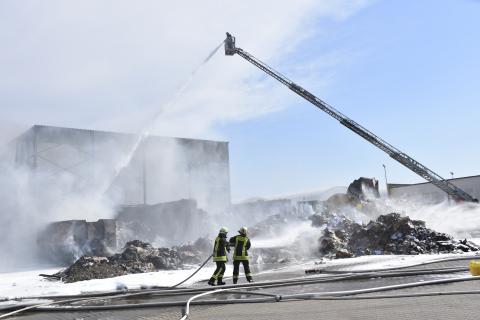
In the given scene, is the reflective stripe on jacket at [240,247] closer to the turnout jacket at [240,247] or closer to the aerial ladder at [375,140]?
the turnout jacket at [240,247]

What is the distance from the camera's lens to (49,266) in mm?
20734

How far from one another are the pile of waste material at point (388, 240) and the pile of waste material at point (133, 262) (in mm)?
5556

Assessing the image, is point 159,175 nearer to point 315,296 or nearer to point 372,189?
point 372,189

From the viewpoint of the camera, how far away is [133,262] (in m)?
16.4

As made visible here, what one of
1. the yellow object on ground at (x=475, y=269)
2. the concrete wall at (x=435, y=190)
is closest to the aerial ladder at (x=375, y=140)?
the concrete wall at (x=435, y=190)

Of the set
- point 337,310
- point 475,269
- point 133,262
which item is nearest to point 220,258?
point 337,310

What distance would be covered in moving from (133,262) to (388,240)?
386 inches

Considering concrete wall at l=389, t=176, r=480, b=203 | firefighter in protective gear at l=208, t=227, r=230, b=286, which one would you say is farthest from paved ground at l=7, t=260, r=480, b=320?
concrete wall at l=389, t=176, r=480, b=203

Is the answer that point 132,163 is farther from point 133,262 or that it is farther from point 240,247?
point 240,247

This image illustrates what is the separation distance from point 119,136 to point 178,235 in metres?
9.10

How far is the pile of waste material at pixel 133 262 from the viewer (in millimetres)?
14070

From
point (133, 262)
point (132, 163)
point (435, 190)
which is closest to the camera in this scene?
point (133, 262)

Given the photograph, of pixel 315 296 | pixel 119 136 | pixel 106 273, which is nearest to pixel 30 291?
pixel 106 273

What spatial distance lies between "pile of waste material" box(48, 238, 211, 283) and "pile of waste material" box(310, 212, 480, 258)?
18.2ft
